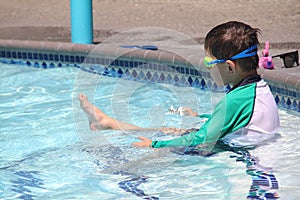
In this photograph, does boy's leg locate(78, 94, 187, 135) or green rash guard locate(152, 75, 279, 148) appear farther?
boy's leg locate(78, 94, 187, 135)

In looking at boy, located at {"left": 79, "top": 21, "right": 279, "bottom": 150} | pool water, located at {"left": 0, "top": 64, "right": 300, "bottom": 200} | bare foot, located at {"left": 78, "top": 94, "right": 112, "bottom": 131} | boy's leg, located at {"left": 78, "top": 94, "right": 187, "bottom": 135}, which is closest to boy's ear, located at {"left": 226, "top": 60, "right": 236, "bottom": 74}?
boy, located at {"left": 79, "top": 21, "right": 279, "bottom": 150}

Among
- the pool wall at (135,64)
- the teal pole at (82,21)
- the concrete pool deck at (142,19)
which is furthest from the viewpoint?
the concrete pool deck at (142,19)

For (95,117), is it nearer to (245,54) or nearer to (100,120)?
(100,120)

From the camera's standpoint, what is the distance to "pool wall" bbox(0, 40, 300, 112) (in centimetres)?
574

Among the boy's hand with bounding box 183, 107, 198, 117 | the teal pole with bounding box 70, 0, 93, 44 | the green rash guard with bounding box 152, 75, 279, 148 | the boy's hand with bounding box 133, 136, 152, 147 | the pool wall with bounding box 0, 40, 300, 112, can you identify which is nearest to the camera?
the green rash guard with bounding box 152, 75, 279, 148

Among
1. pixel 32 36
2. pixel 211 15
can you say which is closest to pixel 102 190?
pixel 32 36

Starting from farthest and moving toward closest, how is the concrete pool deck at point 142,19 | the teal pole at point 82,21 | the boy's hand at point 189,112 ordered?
the concrete pool deck at point 142,19
the teal pole at point 82,21
the boy's hand at point 189,112

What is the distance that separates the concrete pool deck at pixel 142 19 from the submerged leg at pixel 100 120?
2103 mm

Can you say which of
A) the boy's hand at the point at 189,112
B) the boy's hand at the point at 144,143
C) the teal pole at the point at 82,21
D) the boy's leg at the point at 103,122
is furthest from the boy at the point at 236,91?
the teal pole at the point at 82,21

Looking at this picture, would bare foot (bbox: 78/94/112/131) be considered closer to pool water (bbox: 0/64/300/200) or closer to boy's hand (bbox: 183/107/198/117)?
pool water (bbox: 0/64/300/200)

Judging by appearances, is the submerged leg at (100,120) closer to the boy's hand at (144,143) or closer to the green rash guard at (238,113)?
the boy's hand at (144,143)

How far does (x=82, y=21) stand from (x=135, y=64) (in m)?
0.98

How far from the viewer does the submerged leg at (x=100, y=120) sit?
183 inches

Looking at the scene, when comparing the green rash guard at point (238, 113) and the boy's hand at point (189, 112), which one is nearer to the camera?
the green rash guard at point (238, 113)
